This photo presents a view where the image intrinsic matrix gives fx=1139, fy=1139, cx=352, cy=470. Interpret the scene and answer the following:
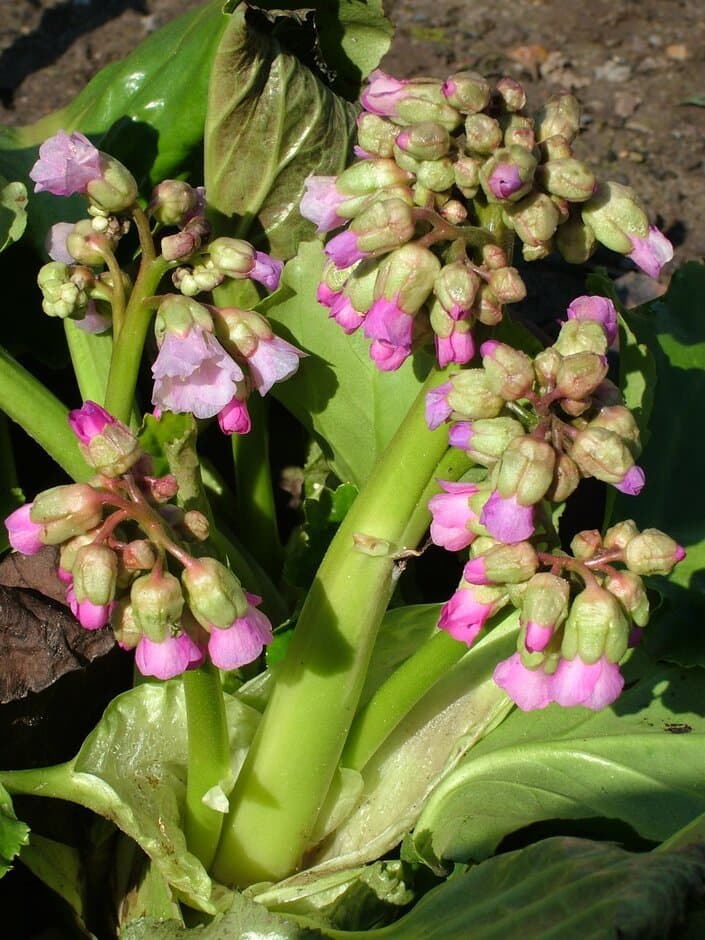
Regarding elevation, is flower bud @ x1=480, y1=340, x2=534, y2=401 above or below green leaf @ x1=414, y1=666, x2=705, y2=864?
above

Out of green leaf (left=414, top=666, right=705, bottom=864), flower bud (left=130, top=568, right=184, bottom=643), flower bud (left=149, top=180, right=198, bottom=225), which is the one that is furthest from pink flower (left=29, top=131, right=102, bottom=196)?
green leaf (left=414, top=666, right=705, bottom=864)

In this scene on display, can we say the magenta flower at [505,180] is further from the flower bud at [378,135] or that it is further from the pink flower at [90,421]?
the pink flower at [90,421]

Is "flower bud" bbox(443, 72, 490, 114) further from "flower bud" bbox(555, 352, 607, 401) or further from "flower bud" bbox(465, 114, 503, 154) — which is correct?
"flower bud" bbox(555, 352, 607, 401)

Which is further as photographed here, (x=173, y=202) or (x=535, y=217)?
(x=173, y=202)

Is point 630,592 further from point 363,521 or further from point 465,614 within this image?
point 363,521

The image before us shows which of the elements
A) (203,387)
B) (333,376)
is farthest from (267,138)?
(203,387)

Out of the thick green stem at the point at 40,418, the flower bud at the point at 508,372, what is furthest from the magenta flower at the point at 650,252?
the thick green stem at the point at 40,418
